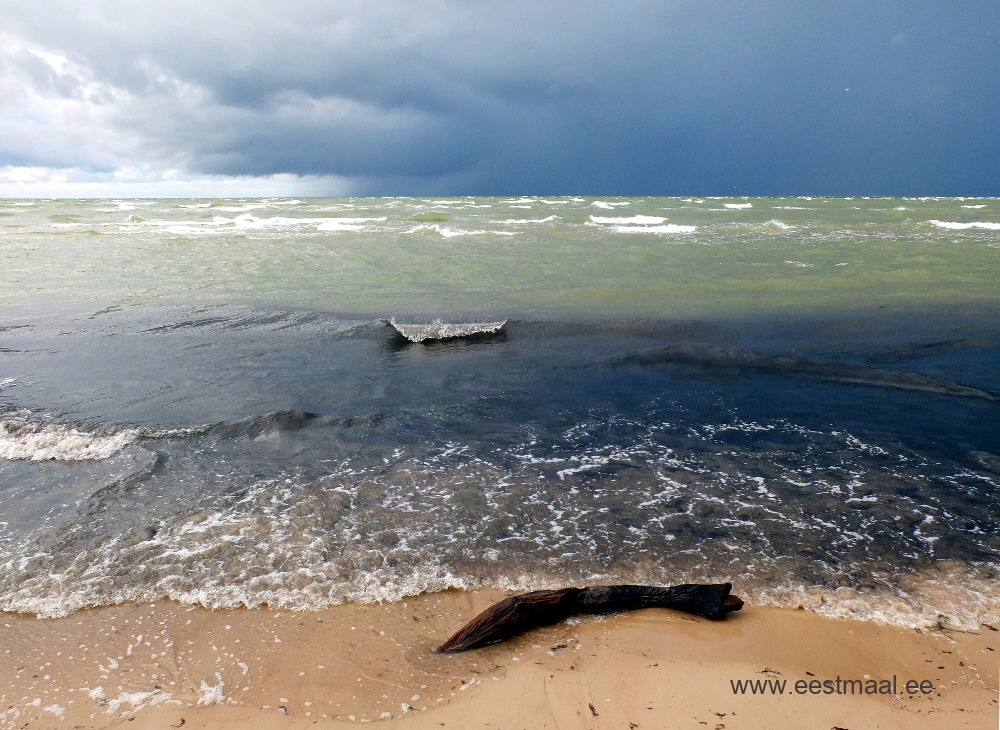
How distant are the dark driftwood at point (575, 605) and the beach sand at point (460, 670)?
0.24 ft

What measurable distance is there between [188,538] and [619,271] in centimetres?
1749

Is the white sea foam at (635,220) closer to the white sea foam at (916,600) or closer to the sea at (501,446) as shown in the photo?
the sea at (501,446)

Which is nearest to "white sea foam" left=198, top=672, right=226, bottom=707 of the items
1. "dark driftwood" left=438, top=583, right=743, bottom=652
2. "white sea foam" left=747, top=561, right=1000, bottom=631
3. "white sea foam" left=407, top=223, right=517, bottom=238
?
"dark driftwood" left=438, top=583, right=743, bottom=652

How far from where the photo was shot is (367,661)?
3891mm

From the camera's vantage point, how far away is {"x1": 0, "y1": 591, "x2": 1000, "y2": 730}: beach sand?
11.2 ft

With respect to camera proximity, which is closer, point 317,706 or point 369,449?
point 317,706

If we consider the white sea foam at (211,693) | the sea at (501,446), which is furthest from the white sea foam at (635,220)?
the white sea foam at (211,693)

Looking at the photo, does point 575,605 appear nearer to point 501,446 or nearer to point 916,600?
point 916,600

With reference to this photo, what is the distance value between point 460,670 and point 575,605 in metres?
0.96

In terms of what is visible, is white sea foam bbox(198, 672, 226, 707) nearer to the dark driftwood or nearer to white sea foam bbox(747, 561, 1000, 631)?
the dark driftwood

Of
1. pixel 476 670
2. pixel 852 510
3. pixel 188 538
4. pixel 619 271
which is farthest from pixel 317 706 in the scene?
pixel 619 271

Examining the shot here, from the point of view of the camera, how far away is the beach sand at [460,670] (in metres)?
3.40

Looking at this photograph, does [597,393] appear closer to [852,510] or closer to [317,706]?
[852,510]

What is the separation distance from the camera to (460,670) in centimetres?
378
